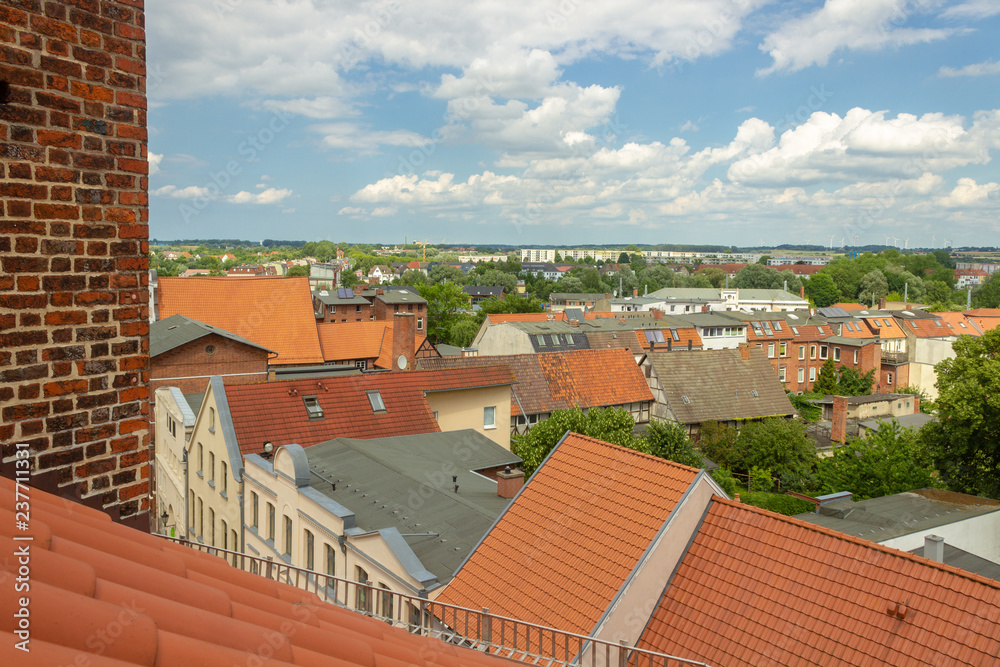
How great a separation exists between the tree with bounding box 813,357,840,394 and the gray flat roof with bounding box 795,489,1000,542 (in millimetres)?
38132

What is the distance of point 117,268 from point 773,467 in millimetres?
30616

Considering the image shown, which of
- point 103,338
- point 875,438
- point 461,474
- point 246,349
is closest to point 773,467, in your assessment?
point 875,438

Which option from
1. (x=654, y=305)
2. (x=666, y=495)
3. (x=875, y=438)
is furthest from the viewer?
(x=654, y=305)

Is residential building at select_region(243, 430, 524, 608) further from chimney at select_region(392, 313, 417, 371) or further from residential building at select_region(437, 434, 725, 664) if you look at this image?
chimney at select_region(392, 313, 417, 371)

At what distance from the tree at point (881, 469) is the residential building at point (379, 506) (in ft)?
48.3

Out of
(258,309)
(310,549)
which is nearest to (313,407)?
(310,549)

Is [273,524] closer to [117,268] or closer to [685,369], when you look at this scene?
[117,268]

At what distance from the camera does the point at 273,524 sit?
16.2m

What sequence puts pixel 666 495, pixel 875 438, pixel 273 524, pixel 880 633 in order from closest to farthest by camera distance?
pixel 880 633 < pixel 666 495 < pixel 273 524 < pixel 875 438

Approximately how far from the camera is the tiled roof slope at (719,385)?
37125 millimetres

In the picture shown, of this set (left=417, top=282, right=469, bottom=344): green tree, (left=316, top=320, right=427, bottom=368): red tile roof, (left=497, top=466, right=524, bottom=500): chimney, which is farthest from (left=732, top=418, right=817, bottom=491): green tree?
(left=417, top=282, right=469, bottom=344): green tree

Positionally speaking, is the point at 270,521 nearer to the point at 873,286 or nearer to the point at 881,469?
the point at 881,469

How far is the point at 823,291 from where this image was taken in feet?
423

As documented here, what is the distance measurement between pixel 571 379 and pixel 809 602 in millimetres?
27141
